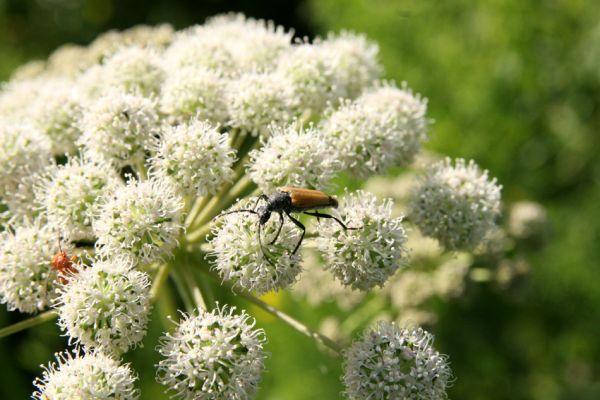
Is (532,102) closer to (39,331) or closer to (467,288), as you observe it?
(467,288)

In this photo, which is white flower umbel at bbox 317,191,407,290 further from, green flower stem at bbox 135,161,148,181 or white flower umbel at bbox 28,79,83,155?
white flower umbel at bbox 28,79,83,155

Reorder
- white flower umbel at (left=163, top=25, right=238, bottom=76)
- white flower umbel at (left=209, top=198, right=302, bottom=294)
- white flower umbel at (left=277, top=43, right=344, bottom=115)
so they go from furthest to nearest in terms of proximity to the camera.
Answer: white flower umbel at (left=163, top=25, right=238, bottom=76) < white flower umbel at (left=277, top=43, right=344, bottom=115) < white flower umbel at (left=209, top=198, right=302, bottom=294)

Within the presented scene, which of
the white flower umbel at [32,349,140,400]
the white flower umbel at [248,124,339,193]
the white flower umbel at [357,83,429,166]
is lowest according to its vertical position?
the white flower umbel at [32,349,140,400]

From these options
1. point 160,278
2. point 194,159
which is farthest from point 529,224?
point 160,278

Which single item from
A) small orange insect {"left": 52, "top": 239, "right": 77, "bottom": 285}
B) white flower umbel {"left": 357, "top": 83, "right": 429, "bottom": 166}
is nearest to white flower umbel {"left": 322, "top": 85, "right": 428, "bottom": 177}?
white flower umbel {"left": 357, "top": 83, "right": 429, "bottom": 166}

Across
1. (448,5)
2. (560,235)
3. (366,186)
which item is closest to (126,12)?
(448,5)

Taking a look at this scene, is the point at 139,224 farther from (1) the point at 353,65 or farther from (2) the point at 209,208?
(1) the point at 353,65
